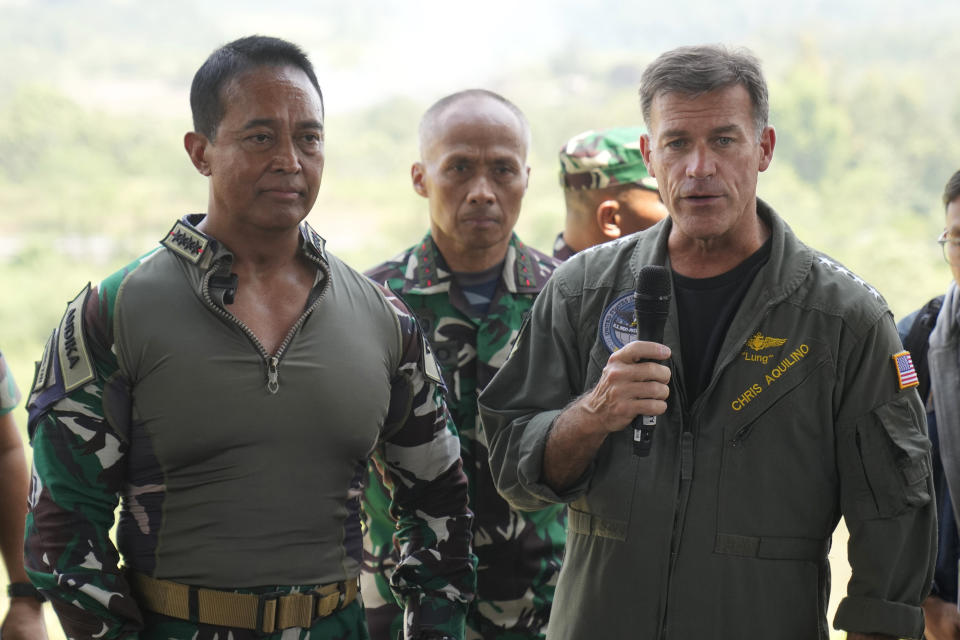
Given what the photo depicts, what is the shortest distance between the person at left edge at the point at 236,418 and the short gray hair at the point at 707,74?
2.44 ft

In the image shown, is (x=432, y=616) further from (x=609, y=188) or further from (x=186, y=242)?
(x=609, y=188)

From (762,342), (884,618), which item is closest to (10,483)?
(762,342)

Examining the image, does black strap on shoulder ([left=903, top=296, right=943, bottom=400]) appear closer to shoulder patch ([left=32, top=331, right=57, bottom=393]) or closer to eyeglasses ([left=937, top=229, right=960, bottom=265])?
eyeglasses ([left=937, top=229, right=960, bottom=265])

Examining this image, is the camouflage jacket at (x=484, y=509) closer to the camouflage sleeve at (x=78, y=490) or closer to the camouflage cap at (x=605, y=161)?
the camouflage cap at (x=605, y=161)

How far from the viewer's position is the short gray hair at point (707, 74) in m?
2.34

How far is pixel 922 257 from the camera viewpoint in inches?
525

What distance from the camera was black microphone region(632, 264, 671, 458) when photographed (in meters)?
2.04

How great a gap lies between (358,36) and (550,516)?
21.8 meters

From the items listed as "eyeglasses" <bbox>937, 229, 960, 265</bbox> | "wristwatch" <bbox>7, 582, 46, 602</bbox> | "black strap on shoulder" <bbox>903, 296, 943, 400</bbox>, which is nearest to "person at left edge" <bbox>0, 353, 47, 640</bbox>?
"wristwatch" <bbox>7, 582, 46, 602</bbox>

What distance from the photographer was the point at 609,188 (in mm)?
3982

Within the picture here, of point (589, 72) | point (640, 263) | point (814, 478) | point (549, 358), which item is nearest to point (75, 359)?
point (549, 358)

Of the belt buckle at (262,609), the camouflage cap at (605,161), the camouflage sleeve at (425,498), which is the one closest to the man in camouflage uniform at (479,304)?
the camouflage cap at (605,161)

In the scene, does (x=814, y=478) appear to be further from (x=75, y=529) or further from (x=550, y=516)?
(x=75, y=529)

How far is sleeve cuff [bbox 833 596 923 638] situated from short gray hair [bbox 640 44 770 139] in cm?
102
